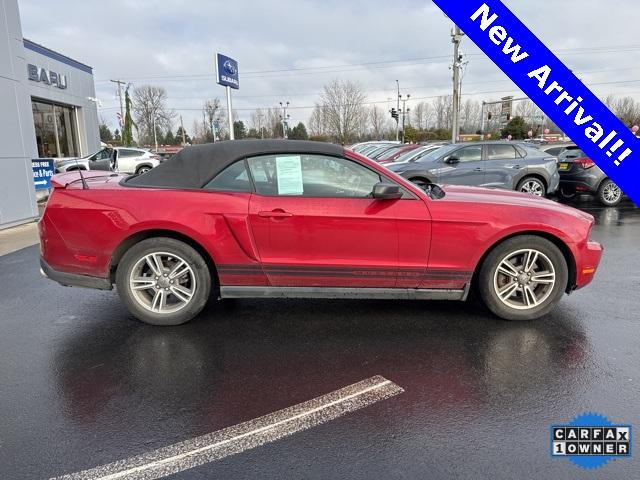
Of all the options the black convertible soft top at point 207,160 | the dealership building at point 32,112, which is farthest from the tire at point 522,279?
the dealership building at point 32,112

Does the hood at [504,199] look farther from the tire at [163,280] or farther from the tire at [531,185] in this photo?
the tire at [531,185]

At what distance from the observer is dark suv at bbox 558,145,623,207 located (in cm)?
1166

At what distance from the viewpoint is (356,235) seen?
3.85 meters

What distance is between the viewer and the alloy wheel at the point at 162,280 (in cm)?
396

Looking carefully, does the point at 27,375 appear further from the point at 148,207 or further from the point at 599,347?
the point at 599,347

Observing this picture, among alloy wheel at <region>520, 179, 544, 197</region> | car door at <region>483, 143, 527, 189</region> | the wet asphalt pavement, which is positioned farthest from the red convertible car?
alloy wheel at <region>520, 179, 544, 197</region>

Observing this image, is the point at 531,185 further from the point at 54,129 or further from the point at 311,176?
the point at 54,129

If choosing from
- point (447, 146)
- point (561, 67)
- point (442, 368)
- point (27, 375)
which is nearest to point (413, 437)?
point (442, 368)

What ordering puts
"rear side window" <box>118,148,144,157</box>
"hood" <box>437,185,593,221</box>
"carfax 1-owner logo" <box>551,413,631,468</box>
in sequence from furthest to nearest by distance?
"rear side window" <box>118,148,144,157</box>, "hood" <box>437,185,593,221</box>, "carfax 1-owner logo" <box>551,413,631,468</box>

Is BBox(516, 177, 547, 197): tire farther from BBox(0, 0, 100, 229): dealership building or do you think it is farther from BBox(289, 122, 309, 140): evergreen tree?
BBox(289, 122, 309, 140): evergreen tree

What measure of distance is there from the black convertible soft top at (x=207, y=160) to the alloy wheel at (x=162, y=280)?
0.66 m

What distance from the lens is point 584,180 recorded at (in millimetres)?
11852

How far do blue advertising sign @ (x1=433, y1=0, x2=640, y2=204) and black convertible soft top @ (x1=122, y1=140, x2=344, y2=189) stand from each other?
2.66m

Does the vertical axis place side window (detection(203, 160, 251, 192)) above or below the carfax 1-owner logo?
above
